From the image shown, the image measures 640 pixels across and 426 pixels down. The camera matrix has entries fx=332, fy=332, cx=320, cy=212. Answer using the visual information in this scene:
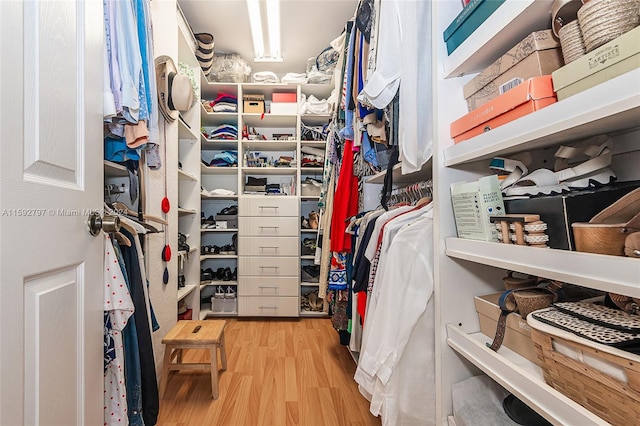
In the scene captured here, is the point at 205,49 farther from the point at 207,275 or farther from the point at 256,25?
the point at 207,275

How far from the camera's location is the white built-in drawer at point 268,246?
2959 millimetres

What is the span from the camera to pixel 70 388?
71 centimetres

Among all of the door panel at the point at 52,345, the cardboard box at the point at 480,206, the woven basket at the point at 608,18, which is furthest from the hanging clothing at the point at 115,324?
the woven basket at the point at 608,18

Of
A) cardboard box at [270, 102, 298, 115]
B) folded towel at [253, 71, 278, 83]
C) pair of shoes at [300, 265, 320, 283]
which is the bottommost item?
pair of shoes at [300, 265, 320, 283]

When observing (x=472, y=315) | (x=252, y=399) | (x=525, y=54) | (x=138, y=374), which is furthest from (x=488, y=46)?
(x=252, y=399)

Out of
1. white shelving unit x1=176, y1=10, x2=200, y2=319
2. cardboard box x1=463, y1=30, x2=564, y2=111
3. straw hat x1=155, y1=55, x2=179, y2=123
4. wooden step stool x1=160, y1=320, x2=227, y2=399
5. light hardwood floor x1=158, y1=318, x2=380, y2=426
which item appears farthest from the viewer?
white shelving unit x1=176, y1=10, x2=200, y2=319

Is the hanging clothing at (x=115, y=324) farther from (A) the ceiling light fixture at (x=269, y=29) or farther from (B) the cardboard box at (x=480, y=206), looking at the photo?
(A) the ceiling light fixture at (x=269, y=29)

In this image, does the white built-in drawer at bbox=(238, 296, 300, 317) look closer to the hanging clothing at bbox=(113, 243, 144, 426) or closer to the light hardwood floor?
the light hardwood floor

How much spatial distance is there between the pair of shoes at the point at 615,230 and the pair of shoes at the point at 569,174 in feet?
0.39

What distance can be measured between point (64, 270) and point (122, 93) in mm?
670

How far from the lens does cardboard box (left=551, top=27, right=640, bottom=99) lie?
18.1 inches

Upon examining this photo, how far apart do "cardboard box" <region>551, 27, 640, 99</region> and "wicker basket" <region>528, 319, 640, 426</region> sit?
406mm

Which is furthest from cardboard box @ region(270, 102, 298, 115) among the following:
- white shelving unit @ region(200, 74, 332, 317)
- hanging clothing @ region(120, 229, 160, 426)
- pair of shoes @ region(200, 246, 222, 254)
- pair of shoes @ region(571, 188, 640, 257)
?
pair of shoes @ region(571, 188, 640, 257)

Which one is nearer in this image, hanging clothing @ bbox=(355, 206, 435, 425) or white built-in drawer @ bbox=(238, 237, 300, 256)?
hanging clothing @ bbox=(355, 206, 435, 425)
